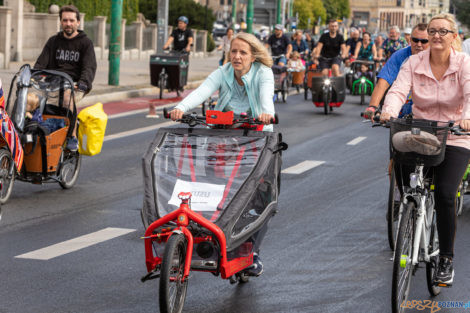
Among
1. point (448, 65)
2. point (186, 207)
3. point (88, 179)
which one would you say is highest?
point (448, 65)

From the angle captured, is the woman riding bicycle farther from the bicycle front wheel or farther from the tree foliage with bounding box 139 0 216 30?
the tree foliage with bounding box 139 0 216 30

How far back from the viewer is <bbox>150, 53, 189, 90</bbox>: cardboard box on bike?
2358 centimetres

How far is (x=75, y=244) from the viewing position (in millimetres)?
8164

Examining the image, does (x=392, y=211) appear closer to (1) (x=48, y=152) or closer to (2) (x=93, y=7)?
(1) (x=48, y=152)

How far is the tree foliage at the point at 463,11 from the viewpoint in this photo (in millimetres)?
103956

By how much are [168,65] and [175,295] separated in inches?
715

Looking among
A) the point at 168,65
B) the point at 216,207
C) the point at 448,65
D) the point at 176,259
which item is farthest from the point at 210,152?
the point at 168,65

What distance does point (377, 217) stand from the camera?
9.84 m

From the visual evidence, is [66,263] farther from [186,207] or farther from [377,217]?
[377,217]

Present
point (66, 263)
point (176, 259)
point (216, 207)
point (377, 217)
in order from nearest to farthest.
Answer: point (176, 259), point (216, 207), point (66, 263), point (377, 217)

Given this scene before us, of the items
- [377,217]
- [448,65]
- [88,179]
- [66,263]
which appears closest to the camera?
[448,65]

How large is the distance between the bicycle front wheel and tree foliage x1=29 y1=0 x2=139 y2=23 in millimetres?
34530

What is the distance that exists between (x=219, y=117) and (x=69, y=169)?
4.62m

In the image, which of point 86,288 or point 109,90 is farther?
point 109,90
